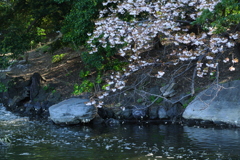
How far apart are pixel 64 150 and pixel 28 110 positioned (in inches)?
345

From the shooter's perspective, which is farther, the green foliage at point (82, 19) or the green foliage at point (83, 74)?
the green foliage at point (83, 74)

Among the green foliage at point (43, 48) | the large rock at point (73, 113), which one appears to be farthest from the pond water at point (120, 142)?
the green foliage at point (43, 48)

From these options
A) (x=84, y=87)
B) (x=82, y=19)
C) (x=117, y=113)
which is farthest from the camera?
(x=84, y=87)

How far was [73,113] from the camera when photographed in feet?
46.5

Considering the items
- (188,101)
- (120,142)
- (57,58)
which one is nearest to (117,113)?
(188,101)

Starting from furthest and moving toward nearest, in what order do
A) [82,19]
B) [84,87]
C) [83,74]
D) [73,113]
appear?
[83,74] < [84,87] < [82,19] < [73,113]

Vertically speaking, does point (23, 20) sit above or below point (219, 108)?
above

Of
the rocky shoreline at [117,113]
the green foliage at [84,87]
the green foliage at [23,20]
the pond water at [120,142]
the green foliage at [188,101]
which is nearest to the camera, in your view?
the pond water at [120,142]

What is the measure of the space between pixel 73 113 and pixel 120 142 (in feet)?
13.3

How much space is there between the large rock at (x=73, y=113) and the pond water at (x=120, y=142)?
427 mm

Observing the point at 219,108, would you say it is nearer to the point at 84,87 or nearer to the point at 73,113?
the point at 73,113

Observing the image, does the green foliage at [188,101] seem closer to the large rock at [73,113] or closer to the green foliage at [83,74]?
the large rock at [73,113]

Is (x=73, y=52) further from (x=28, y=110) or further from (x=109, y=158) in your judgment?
(x=109, y=158)

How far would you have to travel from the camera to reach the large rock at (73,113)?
46.5 feet
